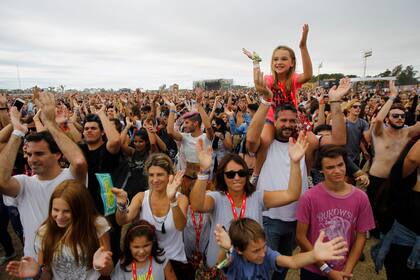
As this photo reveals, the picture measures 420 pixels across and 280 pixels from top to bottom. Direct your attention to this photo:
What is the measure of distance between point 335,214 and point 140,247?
1593 millimetres

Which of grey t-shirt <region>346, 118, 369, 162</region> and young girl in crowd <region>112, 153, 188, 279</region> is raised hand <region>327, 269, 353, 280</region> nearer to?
young girl in crowd <region>112, 153, 188, 279</region>

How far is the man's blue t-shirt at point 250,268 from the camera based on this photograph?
1.88m

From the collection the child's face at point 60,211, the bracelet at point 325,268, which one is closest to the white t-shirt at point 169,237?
the child's face at point 60,211

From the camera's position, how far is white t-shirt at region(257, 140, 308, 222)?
243 centimetres

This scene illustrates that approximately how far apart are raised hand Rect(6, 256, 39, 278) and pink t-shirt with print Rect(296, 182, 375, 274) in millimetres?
2056

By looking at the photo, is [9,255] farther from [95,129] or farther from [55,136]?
[55,136]

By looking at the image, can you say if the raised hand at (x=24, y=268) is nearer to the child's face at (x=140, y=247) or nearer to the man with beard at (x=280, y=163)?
the child's face at (x=140, y=247)

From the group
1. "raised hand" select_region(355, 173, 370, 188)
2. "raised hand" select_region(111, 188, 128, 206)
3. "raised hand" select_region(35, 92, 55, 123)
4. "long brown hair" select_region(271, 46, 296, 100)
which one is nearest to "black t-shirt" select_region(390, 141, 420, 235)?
"raised hand" select_region(355, 173, 370, 188)

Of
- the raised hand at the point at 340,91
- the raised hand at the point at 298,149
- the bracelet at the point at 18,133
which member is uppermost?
the raised hand at the point at 340,91

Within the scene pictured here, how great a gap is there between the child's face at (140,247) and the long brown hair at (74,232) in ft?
0.91

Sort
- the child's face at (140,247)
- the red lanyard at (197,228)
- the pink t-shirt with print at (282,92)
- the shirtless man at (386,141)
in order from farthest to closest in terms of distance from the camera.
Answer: the shirtless man at (386,141), the pink t-shirt with print at (282,92), the red lanyard at (197,228), the child's face at (140,247)

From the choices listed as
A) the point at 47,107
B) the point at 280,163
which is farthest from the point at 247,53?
the point at 47,107

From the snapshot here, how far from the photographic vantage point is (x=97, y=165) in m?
3.30

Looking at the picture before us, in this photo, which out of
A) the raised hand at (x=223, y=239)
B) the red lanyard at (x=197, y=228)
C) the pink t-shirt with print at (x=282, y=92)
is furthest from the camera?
the pink t-shirt with print at (x=282, y=92)
